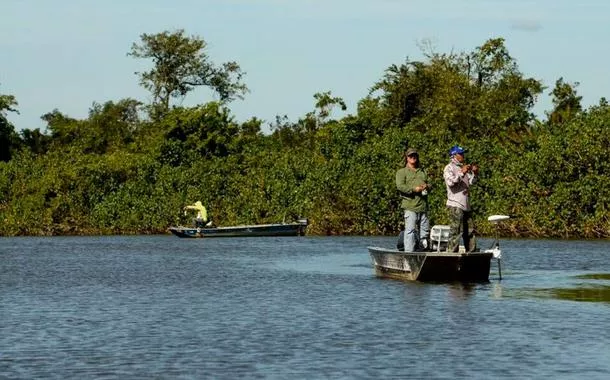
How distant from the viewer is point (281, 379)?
42.5 ft

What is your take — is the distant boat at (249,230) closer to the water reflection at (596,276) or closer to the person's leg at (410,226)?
the water reflection at (596,276)

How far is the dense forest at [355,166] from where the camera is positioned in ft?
172

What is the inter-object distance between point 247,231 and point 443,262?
35660mm

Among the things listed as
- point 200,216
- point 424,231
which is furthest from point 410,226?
point 200,216

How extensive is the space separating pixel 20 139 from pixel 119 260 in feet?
189

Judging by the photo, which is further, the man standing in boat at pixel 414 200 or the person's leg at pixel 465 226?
the man standing in boat at pixel 414 200

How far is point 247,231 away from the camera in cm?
5916

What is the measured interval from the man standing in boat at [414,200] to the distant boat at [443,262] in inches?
11.2

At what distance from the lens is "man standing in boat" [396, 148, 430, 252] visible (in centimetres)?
2444

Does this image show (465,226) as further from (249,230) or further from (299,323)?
(249,230)

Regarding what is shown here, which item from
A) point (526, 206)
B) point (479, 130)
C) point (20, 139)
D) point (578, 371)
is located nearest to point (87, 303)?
point (578, 371)

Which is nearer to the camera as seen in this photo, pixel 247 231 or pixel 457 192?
pixel 457 192

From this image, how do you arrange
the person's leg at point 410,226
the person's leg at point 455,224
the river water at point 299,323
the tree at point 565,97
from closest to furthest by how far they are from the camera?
the river water at point 299,323, the person's leg at point 455,224, the person's leg at point 410,226, the tree at point 565,97

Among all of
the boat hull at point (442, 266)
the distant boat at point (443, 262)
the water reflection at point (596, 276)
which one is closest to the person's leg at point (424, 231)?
the distant boat at point (443, 262)
